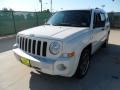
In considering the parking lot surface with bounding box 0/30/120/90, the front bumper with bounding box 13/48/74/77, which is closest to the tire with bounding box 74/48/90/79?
the parking lot surface with bounding box 0/30/120/90

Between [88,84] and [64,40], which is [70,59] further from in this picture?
[88,84]

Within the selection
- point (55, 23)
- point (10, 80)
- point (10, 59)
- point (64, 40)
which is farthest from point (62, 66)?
point (10, 59)

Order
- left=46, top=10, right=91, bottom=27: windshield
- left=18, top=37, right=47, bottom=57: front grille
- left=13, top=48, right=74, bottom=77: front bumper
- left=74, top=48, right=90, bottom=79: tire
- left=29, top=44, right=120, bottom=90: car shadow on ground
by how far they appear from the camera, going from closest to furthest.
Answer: left=13, top=48, right=74, bottom=77: front bumper, left=18, top=37, right=47, bottom=57: front grille, left=29, top=44, right=120, bottom=90: car shadow on ground, left=74, top=48, right=90, bottom=79: tire, left=46, top=10, right=91, bottom=27: windshield

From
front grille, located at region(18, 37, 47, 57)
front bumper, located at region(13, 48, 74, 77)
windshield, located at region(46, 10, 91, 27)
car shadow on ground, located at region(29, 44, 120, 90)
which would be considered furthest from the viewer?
windshield, located at region(46, 10, 91, 27)

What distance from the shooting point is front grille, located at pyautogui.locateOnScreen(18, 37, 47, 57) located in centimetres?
351

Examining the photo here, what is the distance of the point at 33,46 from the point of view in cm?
370

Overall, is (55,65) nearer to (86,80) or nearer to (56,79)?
(56,79)

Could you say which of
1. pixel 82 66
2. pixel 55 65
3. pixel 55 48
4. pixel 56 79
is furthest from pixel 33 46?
pixel 82 66

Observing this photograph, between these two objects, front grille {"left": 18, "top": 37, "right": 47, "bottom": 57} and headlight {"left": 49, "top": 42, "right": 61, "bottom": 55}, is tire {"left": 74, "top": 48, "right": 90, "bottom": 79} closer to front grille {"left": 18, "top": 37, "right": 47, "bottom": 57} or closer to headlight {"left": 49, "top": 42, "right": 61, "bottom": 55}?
headlight {"left": 49, "top": 42, "right": 61, "bottom": 55}

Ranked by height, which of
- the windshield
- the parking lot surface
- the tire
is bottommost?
the parking lot surface

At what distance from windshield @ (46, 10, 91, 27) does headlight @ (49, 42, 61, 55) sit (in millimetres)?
1423

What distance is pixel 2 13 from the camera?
10688 millimetres

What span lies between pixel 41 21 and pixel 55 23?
1057 centimetres

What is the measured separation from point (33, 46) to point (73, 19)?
1732 millimetres
